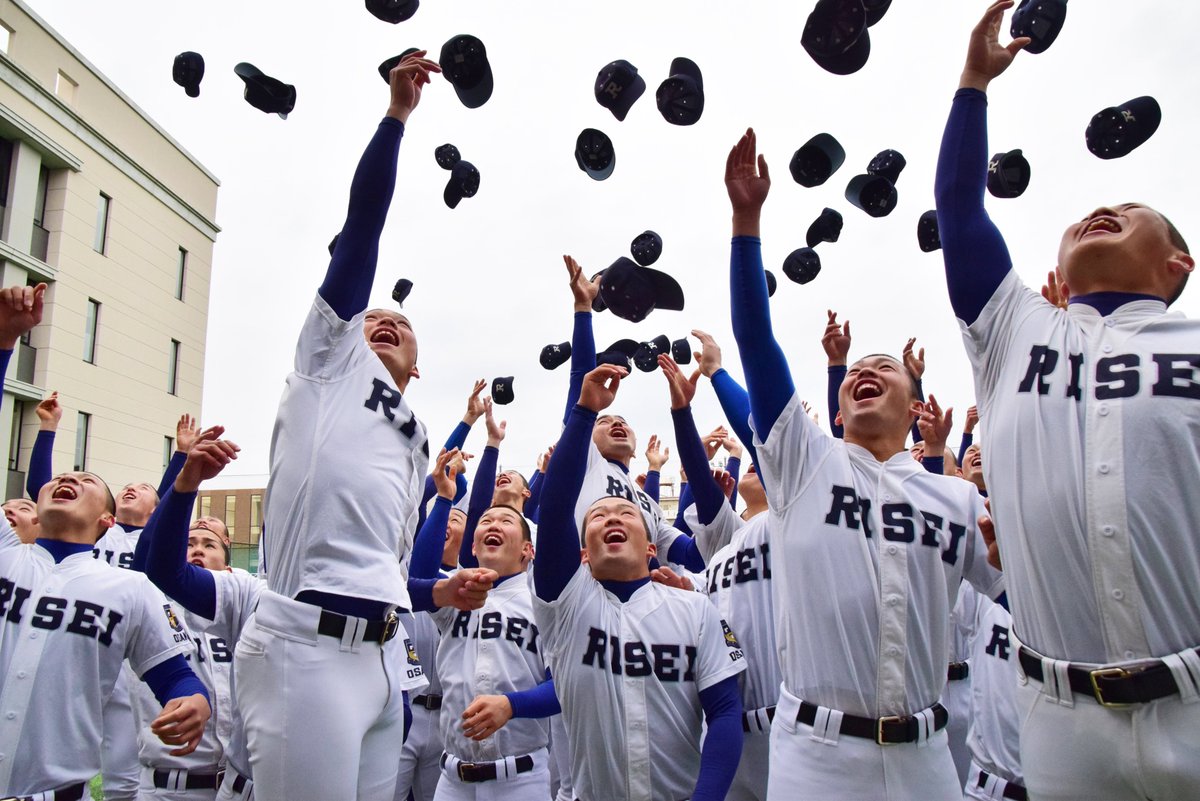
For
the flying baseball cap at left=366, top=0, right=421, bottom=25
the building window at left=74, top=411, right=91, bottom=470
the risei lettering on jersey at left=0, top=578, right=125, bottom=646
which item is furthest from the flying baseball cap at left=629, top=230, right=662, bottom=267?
the building window at left=74, top=411, right=91, bottom=470

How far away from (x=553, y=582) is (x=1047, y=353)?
2.17m

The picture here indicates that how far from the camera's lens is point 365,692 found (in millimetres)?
2885

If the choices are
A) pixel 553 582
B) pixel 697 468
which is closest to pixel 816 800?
pixel 553 582

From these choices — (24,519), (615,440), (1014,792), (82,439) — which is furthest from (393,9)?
(82,439)

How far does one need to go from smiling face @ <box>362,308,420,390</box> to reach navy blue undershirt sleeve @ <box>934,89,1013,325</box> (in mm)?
2268

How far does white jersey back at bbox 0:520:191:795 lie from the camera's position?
3910 millimetres

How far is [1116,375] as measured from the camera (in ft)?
8.07

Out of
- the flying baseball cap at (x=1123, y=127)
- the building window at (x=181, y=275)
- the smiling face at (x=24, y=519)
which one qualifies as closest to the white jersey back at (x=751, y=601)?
the flying baseball cap at (x=1123, y=127)

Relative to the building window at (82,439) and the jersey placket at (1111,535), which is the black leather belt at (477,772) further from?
the building window at (82,439)

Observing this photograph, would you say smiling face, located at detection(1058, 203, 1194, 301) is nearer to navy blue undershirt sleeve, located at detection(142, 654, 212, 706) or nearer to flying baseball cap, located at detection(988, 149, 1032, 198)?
flying baseball cap, located at detection(988, 149, 1032, 198)

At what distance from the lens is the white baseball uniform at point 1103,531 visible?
2.18m

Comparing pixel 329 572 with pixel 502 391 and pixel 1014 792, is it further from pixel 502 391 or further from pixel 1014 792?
pixel 502 391

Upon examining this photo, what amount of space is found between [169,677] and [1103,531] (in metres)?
4.07

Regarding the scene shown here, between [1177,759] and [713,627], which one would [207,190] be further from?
[1177,759]
